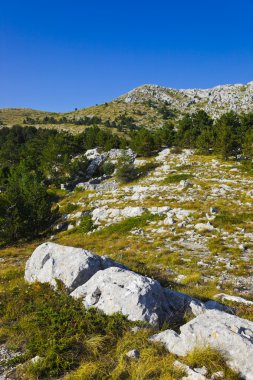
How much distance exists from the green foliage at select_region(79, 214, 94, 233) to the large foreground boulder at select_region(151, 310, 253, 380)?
19792 mm

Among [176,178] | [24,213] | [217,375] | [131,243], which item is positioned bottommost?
[131,243]

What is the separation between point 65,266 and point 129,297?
3.63 metres

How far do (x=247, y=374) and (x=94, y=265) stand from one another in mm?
6256

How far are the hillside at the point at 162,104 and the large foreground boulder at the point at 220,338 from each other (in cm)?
11510

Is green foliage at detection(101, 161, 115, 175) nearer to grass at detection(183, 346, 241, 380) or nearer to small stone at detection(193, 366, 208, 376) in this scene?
grass at detection(183, 346, 241, 380)

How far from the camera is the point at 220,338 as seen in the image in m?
5.66

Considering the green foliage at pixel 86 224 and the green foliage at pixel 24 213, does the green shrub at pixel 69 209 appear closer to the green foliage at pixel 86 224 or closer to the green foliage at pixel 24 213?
the green foliage at pixel 24 213

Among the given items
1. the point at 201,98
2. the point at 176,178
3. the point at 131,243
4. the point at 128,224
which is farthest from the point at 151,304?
the point at 201,98

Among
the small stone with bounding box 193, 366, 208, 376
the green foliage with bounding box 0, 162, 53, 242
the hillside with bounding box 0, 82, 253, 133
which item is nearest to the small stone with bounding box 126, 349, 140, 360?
the small stone with bounding box 193, 366, 208, 376

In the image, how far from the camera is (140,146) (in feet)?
183

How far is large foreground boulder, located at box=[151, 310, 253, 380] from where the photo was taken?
17.1ft

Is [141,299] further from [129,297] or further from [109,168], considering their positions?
[109,168]

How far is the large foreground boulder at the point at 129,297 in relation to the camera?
23.2 feet

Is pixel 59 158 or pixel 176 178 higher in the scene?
pixel 59 158
